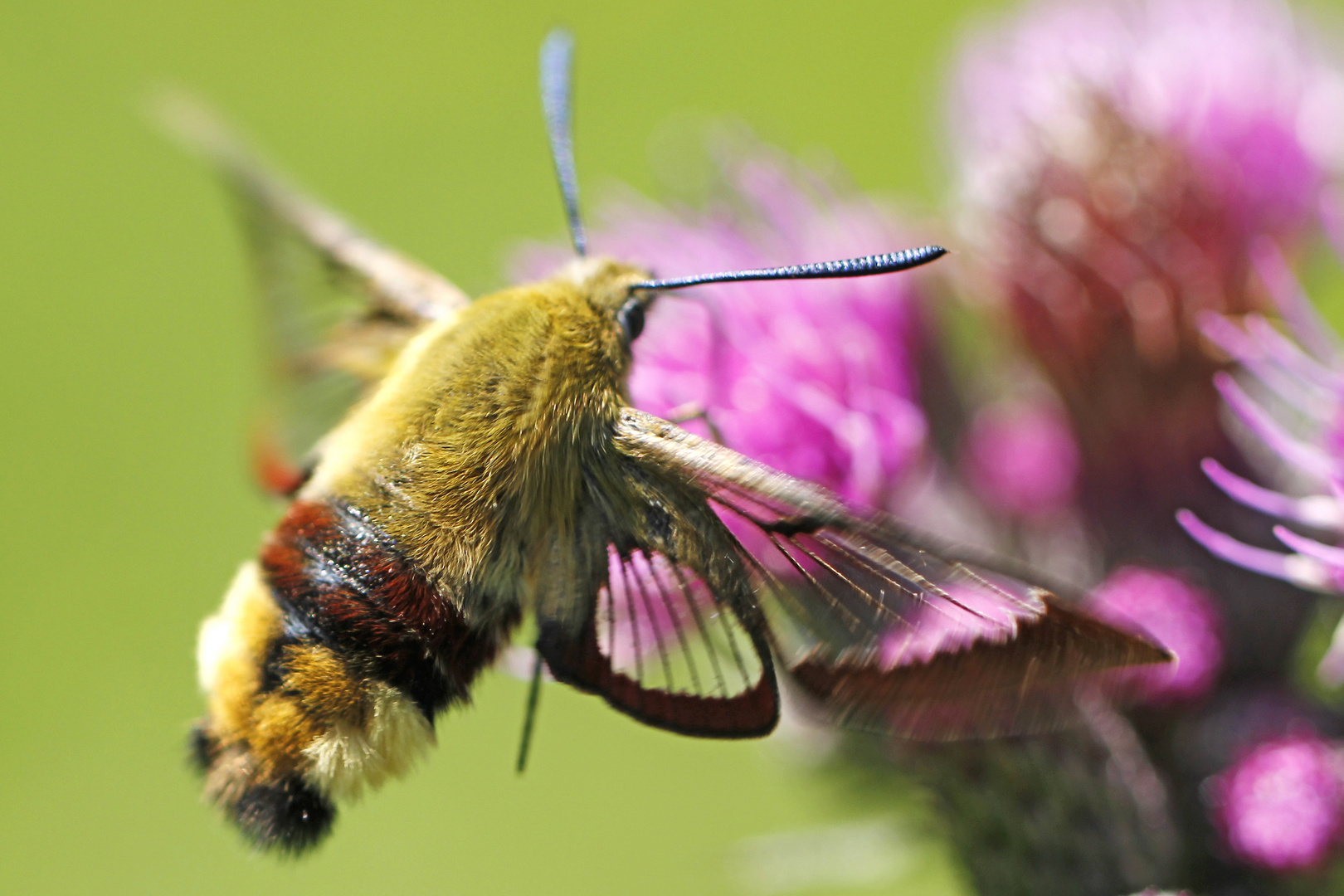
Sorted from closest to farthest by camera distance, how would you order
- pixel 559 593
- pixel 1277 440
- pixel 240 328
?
pixel 559 593
pixel 1277 440
pixel 240 328

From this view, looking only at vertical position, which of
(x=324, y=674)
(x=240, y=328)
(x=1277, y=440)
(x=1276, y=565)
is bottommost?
(x=240, y=328)

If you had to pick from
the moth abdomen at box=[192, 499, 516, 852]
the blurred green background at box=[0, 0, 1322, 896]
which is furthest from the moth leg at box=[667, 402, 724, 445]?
the blurred green background at box=[0, 0, 1322, 896]

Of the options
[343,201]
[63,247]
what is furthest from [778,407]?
[63,247]

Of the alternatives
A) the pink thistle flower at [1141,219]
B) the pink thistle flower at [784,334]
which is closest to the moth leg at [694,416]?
the pink thistle flower at [784,334]

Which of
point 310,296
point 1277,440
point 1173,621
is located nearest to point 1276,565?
point 1277,440

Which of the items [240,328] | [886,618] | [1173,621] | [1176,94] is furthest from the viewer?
[240,328]

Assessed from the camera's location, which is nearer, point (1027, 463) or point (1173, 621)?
point (1173, 621)

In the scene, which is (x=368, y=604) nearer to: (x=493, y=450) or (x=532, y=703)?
(x=493, y=450)
